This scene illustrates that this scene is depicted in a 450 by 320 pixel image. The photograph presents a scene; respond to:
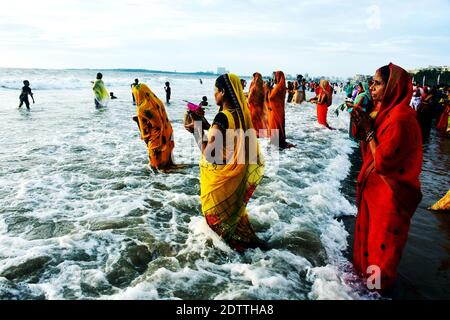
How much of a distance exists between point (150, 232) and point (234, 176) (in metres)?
1.59

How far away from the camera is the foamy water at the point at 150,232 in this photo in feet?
10.2

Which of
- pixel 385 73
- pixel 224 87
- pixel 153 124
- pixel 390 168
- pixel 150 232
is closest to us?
pixel 390 168

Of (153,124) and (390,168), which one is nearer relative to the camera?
(390,168)

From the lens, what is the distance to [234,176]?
3.24m

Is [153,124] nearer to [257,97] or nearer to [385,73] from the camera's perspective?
[257,97]

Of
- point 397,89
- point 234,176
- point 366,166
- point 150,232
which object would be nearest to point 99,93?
point 150,232

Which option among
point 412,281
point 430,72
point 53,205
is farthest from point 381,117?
point 430,72

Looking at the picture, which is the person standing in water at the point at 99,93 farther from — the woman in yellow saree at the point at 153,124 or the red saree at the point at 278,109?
the woman in yellow saree at the point at 153,124

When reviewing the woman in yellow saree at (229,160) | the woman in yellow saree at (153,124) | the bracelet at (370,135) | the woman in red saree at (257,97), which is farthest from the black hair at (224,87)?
the woman in red saree at (257,97)

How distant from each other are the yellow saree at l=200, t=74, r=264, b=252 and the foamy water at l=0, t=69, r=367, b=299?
451 mm

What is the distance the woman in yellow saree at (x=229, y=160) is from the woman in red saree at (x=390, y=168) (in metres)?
1.03

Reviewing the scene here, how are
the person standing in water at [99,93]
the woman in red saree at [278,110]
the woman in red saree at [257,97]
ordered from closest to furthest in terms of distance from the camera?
the woman in red saree at [257,97] → the woman in red saree at [278,110] → the person standing in water at [99,93]
